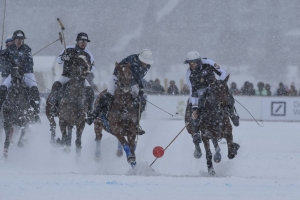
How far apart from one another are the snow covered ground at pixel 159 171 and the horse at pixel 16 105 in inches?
25.9

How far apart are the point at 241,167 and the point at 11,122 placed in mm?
4224

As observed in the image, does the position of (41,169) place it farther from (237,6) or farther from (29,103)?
(237,6)

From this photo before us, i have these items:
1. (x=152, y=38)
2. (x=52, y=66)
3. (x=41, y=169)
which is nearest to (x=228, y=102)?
(x=41, y=169)

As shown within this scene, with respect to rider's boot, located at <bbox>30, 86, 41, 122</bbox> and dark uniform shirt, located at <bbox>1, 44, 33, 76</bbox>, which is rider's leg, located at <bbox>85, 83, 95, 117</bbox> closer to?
rider's boot, located at <bbox>30, 86, 41, 122</bbox>

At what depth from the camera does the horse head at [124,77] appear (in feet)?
31.3

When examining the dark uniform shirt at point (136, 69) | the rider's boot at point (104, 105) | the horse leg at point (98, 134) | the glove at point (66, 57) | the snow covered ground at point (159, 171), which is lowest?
the snow covered ground at point (159, 171)

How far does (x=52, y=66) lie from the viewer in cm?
3238

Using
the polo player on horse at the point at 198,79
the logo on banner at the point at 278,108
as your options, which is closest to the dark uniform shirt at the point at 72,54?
the polo player on horse at the point at 198,79

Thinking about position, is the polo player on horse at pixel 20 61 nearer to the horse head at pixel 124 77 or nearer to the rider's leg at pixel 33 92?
the rider's leg at pixel 33 92

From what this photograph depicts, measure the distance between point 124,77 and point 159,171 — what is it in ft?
6.47

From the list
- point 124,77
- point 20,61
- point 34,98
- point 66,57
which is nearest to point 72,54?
point 66,57

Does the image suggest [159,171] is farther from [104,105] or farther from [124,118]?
[104,105]

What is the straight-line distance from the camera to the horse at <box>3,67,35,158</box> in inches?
478

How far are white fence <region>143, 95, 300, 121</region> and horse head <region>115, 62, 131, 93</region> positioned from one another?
1196cm
